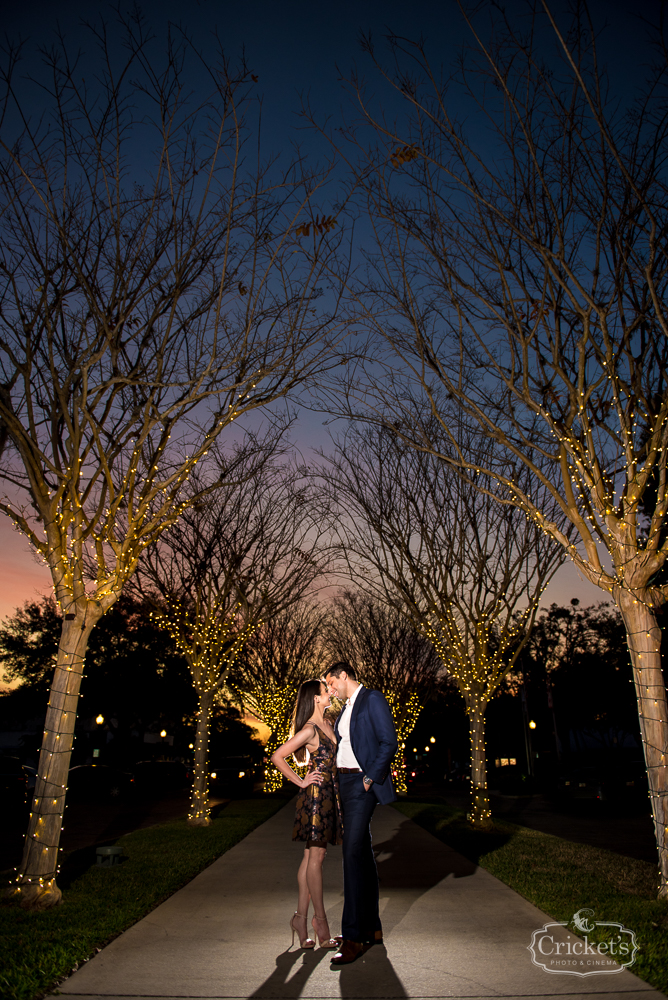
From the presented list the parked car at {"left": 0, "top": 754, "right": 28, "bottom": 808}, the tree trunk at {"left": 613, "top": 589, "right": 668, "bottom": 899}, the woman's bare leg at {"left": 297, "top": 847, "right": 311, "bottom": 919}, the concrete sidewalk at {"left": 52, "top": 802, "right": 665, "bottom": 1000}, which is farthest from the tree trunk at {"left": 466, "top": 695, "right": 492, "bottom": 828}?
the parked car at {"left": 0, "top": 754, "right": 28, "bottom": 808}

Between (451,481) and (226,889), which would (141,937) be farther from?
(451,481)

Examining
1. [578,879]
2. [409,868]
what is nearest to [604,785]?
[409,868]

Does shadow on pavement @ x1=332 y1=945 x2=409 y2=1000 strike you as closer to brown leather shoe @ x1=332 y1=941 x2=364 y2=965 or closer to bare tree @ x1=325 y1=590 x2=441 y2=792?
brown leather shoe @ x1=332 y1=941 x2=364 y2=965

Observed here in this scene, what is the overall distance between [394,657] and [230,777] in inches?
313

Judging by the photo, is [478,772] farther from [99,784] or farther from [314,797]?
[99,784]

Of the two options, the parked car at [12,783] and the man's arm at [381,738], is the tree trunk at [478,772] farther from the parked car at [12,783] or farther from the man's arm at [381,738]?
the parked car at [12,783]

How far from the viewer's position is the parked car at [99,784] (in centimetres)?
2520

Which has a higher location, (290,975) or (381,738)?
(381,738)

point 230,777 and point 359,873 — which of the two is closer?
point 359,873

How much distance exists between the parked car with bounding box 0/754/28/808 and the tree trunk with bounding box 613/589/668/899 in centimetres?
1557

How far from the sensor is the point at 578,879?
Result: 7.16 m

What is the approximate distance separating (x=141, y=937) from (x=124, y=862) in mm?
4113

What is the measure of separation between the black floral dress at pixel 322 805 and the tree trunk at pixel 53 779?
252 cm

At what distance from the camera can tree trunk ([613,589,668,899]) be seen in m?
6.12
